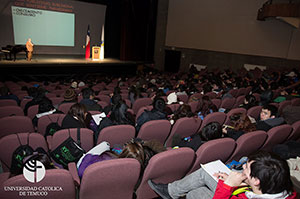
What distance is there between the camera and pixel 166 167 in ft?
6.54

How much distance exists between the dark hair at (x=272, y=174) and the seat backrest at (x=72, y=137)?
5.90 ft

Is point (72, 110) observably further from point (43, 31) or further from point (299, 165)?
point (43, 31)

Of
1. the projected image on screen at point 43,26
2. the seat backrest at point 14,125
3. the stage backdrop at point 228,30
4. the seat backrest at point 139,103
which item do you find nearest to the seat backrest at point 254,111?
the seat backrest at point 139,103

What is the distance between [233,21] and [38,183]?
12.7 metres

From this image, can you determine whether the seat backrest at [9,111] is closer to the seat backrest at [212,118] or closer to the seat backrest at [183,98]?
the seat backrest at [212,118]

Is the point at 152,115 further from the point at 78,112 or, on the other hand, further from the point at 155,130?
the point at 78,112

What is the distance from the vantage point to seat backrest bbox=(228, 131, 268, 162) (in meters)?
2.54

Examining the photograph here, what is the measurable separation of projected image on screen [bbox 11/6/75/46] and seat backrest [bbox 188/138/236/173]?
39.6 feet

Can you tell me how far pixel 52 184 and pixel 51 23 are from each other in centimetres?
1240

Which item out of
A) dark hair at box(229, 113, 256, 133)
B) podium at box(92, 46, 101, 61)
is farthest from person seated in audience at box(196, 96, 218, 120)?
podium at box(92, 46, 101, 61)

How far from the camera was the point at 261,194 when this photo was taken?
4.74 feet

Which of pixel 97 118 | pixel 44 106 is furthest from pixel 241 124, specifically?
pixel 44 106

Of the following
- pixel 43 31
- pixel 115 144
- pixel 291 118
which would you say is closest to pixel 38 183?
pixel 115 144

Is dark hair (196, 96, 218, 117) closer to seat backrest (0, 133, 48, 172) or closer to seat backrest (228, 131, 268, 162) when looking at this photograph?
seat backrest (228, 131, 268, 162)
